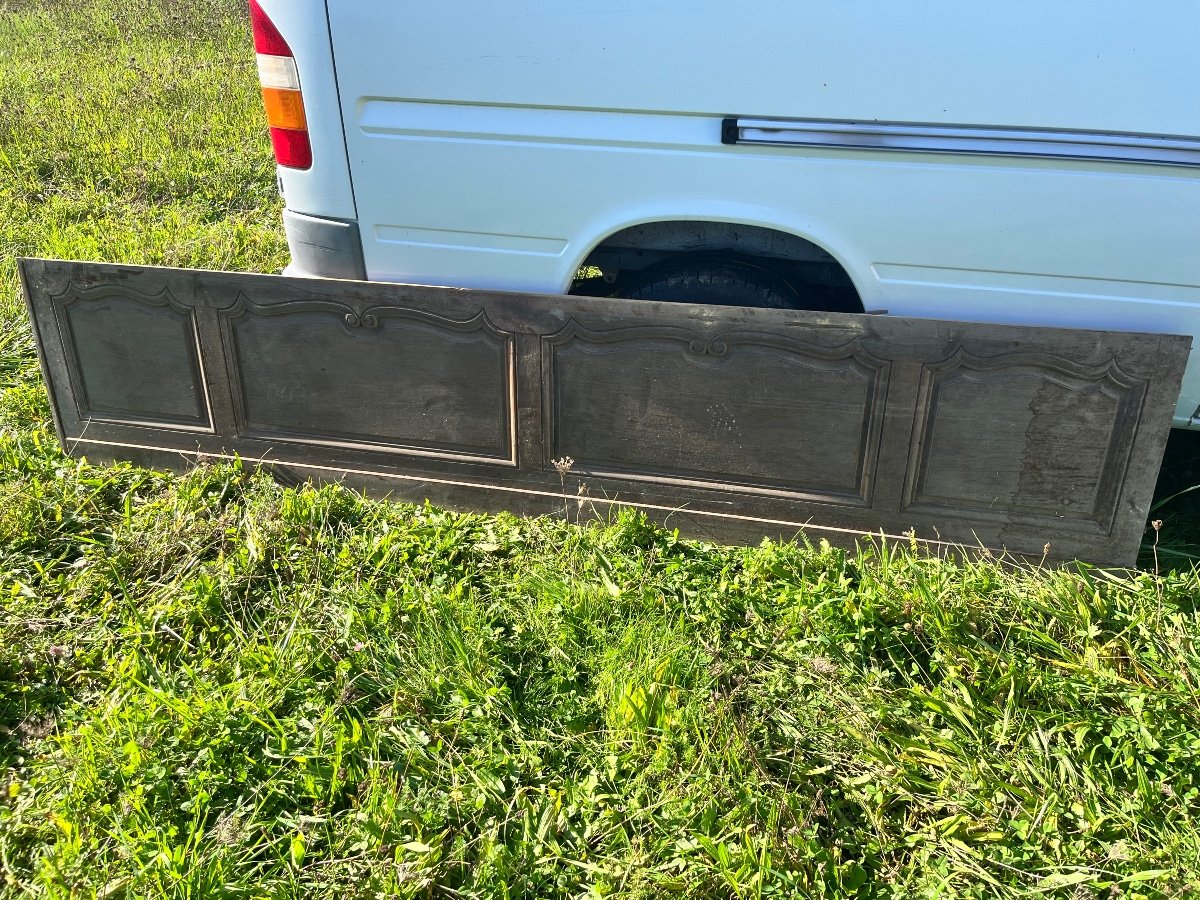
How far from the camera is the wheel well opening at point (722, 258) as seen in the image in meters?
3.06

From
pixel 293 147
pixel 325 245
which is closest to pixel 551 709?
pixel 325 245

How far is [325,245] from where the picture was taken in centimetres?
324

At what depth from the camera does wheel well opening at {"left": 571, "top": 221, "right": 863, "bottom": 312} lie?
120 inches

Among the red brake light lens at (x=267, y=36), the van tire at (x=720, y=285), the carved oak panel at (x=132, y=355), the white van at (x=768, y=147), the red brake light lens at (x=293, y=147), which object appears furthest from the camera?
the carved oak panel at (x=132, y=355)

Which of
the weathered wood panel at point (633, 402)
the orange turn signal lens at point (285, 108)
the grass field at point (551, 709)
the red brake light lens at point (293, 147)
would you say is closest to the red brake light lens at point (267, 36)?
the orange turn signal lens at point (285, 108)

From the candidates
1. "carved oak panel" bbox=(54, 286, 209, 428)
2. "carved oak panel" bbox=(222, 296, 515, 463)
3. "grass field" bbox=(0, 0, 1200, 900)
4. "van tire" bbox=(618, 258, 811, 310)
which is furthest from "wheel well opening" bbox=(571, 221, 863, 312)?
"carved oak panel" bbox=(54, 286, 209, 428)

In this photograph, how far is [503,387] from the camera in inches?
128

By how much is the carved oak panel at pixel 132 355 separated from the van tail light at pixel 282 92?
31.8 inches

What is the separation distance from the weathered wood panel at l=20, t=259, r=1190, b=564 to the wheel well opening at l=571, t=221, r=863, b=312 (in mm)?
287

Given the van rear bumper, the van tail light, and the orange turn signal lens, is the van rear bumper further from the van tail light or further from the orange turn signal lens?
the orange turn signal lens

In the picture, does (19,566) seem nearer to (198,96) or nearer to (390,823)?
(390,823)

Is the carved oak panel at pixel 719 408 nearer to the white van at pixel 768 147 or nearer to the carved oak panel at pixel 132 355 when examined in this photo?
the white van at pixel 768 147

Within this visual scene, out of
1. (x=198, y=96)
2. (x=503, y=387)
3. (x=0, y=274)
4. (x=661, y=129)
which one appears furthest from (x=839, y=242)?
(x=198, y=96)

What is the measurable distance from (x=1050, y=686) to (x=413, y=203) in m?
2.64
